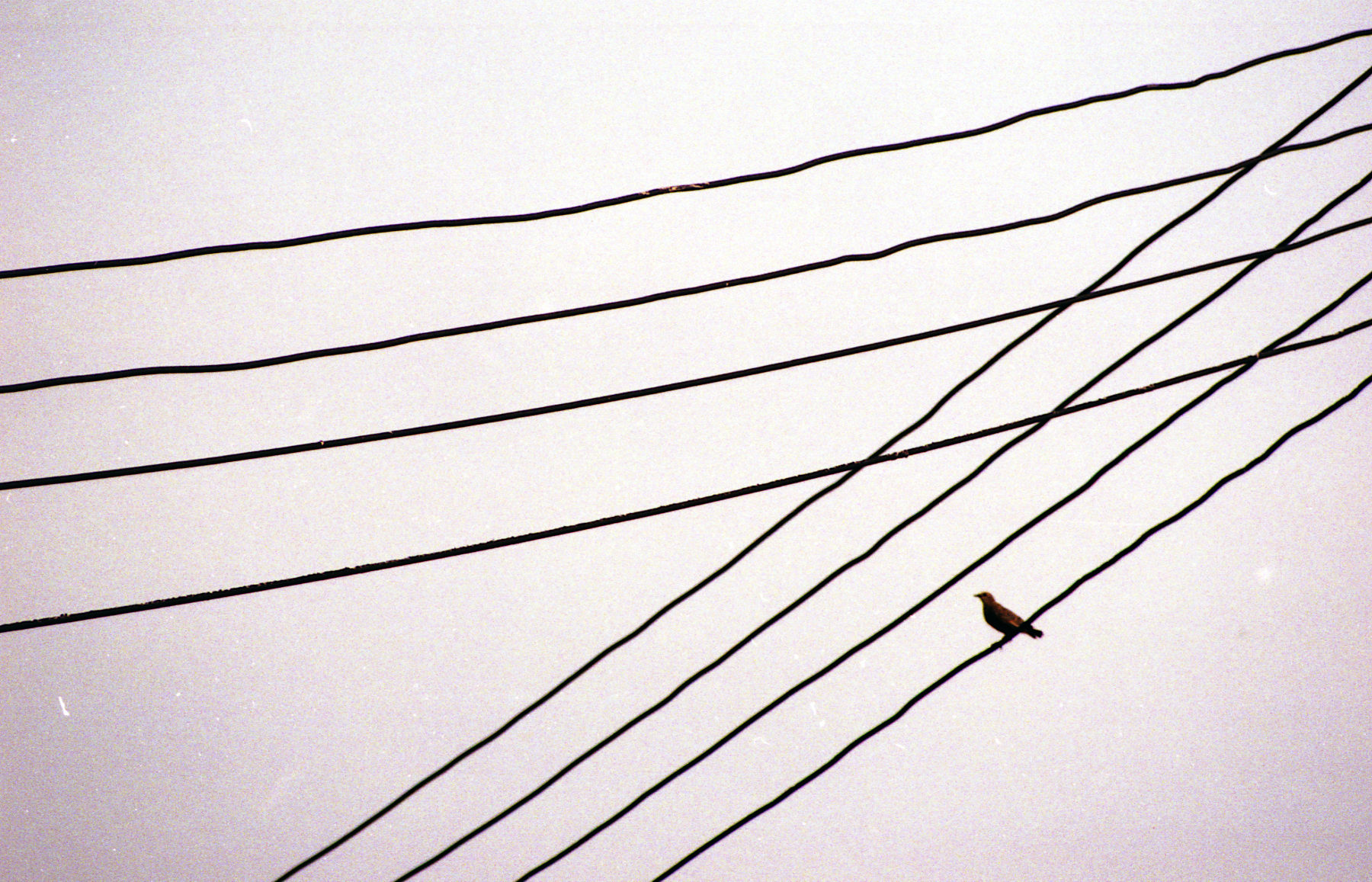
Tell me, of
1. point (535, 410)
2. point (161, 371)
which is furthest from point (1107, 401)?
point (161, 371)

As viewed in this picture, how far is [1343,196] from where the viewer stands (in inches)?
108

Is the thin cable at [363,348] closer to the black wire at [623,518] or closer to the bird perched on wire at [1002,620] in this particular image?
the black wire at [623,518]

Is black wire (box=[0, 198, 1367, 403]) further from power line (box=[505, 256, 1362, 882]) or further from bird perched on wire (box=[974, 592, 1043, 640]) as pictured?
bird perched on wire (box=[974, 592, 1043, 640])

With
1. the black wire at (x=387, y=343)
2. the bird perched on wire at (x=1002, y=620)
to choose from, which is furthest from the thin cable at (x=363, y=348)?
the bird perched on wire at (x=1002, y=620)

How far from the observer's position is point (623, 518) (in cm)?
271

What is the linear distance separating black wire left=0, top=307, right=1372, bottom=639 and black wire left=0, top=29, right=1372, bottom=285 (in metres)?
0.76

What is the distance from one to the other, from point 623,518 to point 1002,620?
4.81ft

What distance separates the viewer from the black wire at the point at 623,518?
2506 mm

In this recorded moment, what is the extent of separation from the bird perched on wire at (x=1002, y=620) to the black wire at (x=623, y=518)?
64 centimetres

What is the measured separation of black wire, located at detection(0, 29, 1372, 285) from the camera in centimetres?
247

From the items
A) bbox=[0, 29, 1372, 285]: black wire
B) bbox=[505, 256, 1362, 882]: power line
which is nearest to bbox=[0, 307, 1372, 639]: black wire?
bbox=[505, 256, 1362, 882]: power line

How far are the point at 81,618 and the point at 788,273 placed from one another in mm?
2147

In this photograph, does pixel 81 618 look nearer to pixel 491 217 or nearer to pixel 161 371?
pixel 161 371

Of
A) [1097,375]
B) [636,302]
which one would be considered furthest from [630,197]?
[1097,375]
